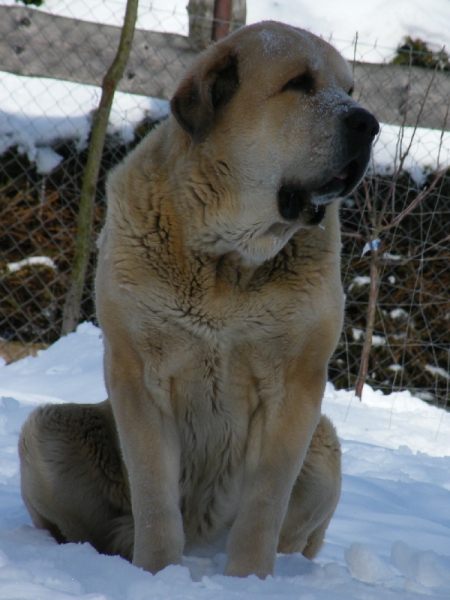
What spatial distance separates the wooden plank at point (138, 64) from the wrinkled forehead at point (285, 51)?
2.98 m

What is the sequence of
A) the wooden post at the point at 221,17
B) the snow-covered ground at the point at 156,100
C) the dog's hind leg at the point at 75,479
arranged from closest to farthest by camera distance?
the dog's hind leg at the point at 75,479 → the wooden post at the point at 221,17 → the snow-covered ground at the point at 156,100

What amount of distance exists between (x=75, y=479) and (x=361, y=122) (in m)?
1.48

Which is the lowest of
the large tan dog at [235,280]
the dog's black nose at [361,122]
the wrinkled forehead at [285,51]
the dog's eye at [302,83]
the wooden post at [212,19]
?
the large tan dog at [235,280]

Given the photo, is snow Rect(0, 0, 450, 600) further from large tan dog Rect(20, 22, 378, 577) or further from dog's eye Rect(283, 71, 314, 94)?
dog's eye Rect(283, 71, 314, 94)

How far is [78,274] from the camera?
525 cm

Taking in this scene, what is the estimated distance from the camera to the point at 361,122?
2.18 meters

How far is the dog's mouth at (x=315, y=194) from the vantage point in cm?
225

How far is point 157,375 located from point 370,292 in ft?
10.7

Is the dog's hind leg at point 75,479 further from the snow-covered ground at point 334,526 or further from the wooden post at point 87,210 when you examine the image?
the wooden post at point 87,210

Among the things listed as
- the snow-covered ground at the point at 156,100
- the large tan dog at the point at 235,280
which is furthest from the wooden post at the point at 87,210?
the large tan dog at the point at 235,280

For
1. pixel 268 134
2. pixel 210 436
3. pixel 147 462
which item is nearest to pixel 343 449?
pixel 210 436

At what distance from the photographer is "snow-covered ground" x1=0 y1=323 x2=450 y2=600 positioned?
5.43ft

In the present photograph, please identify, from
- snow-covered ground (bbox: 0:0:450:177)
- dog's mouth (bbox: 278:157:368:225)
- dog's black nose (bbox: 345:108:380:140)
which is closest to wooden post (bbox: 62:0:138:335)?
Result: snow-covered ground (bbox: 0:0:450:177)

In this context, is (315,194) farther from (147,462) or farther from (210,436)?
(147,462)
